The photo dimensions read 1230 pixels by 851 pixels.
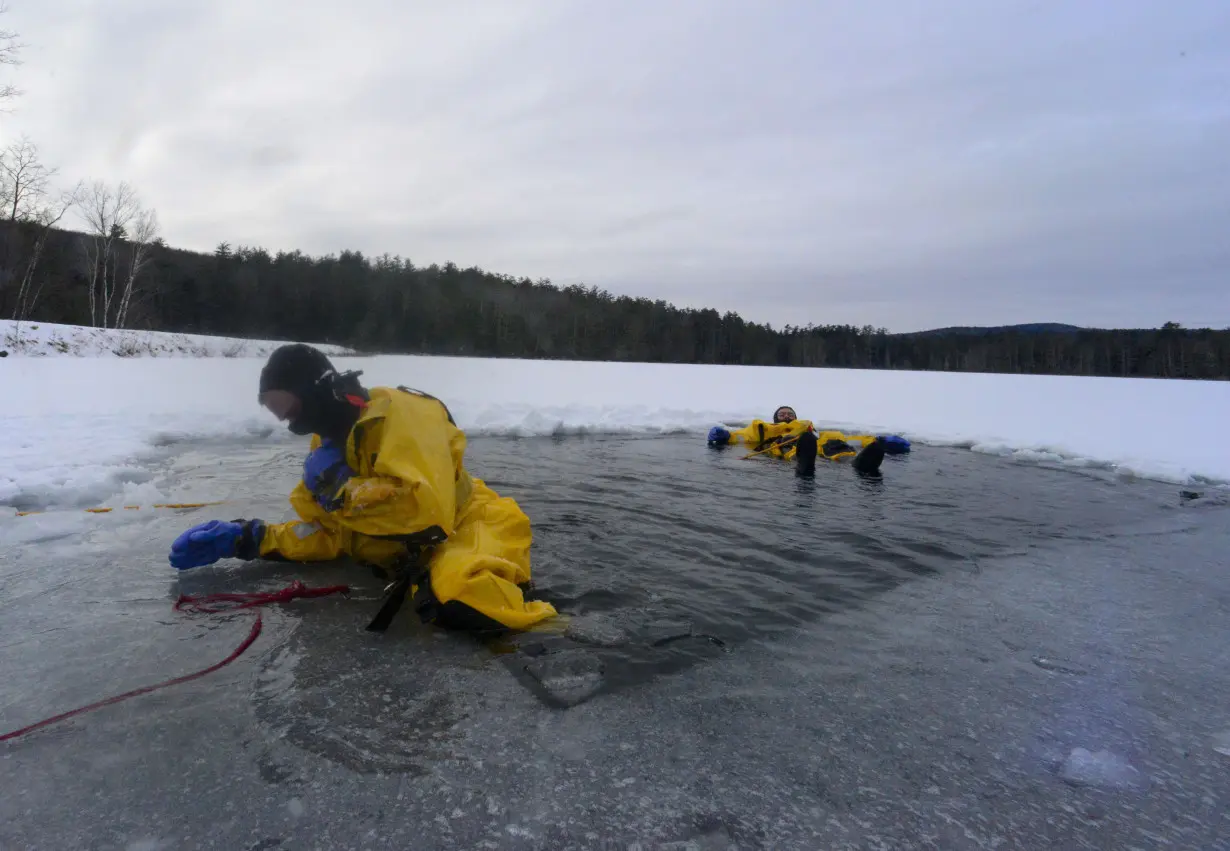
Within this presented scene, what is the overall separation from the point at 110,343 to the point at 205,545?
68.9 ft

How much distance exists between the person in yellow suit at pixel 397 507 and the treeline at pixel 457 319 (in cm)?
1509

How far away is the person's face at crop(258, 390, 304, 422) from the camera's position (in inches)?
A: 93.9

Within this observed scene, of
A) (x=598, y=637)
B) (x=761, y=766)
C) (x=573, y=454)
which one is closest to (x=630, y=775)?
(x=761, y=766)

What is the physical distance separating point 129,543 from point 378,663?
1949mm

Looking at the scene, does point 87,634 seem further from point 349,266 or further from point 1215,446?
point 349,266

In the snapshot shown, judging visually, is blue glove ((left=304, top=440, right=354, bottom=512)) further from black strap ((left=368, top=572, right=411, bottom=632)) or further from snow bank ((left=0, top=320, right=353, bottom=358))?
snow bank ((left=0, top=320, right=353, bottom=358))

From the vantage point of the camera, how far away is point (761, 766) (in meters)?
1.54

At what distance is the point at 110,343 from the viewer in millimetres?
18688

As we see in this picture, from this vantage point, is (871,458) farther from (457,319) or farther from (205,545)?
(457,319)

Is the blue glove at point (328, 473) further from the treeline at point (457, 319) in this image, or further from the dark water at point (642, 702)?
the treeline at point (457, 319)

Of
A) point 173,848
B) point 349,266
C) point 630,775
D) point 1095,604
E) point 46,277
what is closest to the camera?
point 173,848

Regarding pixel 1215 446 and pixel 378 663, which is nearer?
pixel 378 663

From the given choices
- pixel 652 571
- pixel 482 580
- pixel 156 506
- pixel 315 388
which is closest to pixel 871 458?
pixel 652 571

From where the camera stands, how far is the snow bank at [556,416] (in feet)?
16.6
